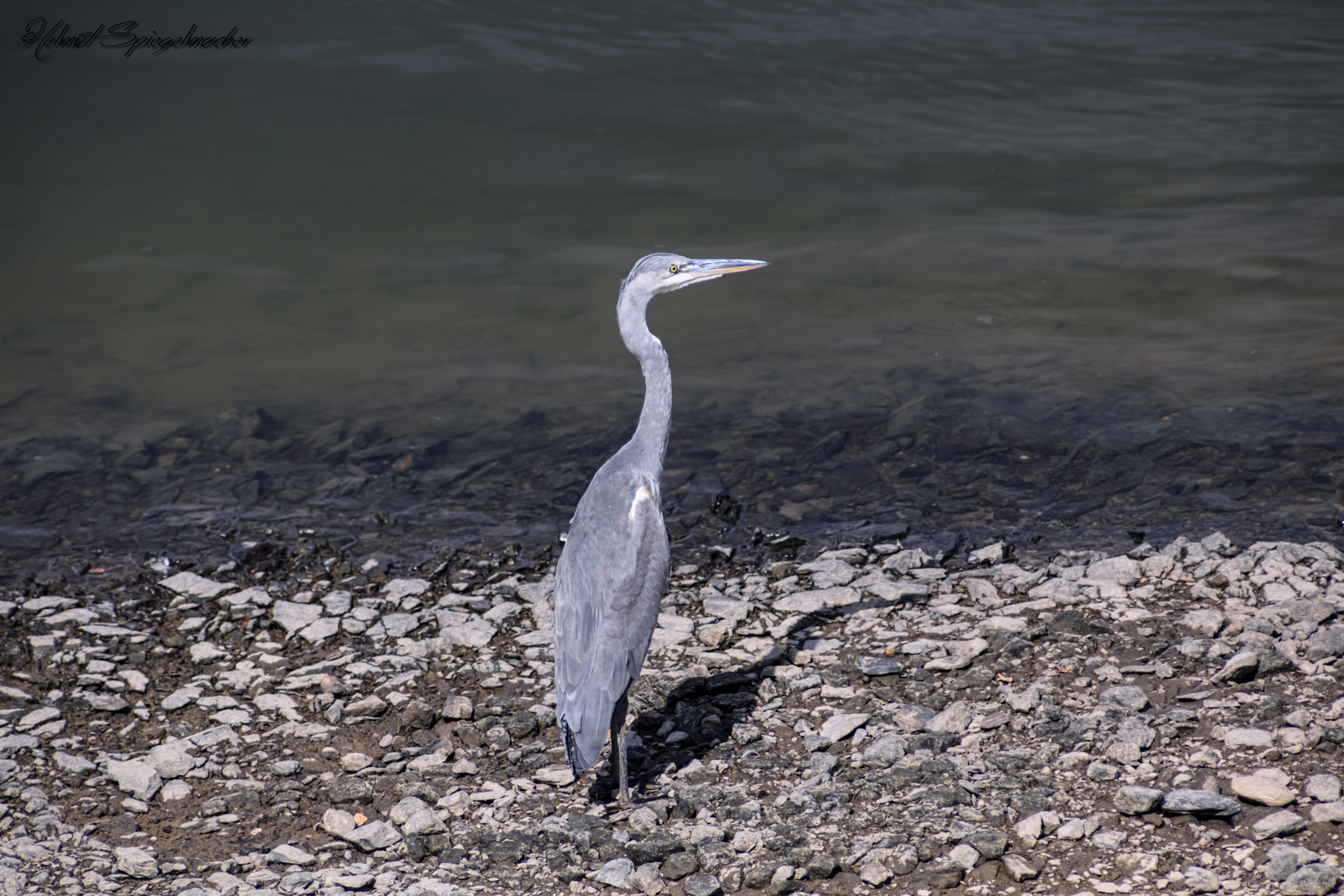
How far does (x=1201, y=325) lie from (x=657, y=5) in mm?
9752

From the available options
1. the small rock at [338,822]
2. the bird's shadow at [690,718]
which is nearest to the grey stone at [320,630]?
the small rock at [338,822]

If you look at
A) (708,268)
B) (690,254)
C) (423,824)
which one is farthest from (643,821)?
(690,254)

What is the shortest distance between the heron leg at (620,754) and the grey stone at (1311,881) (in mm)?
2157

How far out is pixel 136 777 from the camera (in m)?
4.21

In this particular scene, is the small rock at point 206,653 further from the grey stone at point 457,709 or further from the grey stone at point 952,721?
the grey stone at point 952,721

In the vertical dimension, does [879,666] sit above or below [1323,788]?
below

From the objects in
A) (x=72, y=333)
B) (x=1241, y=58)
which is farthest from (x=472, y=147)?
(x=1241, y=58)

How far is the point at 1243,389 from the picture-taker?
294 inches

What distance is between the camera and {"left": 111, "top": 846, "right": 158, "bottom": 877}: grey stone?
3725 millimetres

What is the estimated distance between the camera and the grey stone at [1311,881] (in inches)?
124

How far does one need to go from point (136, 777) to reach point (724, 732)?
2.35 m

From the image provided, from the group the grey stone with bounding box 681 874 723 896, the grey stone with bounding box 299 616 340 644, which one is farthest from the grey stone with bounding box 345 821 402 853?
the grey stone with bounding box 299 616 340 644

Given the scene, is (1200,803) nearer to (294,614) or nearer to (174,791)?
(174,791)

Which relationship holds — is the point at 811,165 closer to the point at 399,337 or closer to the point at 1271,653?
the point at 399,337
